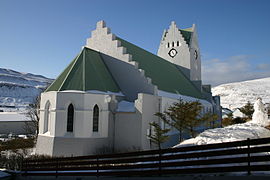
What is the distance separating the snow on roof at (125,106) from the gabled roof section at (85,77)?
1.68 m

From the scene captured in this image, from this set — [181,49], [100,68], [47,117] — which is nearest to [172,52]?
[181,49]

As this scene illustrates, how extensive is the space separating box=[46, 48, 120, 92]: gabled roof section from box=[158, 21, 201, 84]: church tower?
21332mm

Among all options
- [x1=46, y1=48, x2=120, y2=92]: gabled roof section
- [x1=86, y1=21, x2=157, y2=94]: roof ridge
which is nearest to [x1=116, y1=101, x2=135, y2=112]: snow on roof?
[x1=46, y1=48, x2=120, y2=92]: gabled roof section

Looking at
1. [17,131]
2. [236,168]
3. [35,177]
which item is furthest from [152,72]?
[17,131]

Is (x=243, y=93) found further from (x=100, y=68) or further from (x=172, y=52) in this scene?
(x=100, y=68)

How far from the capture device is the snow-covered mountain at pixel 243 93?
14401 cm

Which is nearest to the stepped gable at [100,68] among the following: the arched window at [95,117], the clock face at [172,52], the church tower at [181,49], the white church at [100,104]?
the white church at [100,104]

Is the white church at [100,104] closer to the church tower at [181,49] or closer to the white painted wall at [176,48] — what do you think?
the church tower at [181,49]

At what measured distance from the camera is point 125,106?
20.9m

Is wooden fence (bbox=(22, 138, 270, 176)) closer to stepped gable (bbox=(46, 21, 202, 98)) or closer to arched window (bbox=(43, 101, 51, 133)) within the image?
arched window (bbox=(43, 101, 51, 133))

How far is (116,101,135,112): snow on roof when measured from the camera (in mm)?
20264

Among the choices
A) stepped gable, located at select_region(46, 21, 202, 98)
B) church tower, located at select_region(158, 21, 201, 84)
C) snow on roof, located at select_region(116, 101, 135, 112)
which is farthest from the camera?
church tower, located at select_region(158, 21, 201, 84)

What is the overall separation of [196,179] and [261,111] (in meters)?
26.2

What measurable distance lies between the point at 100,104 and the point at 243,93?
6418 inches
